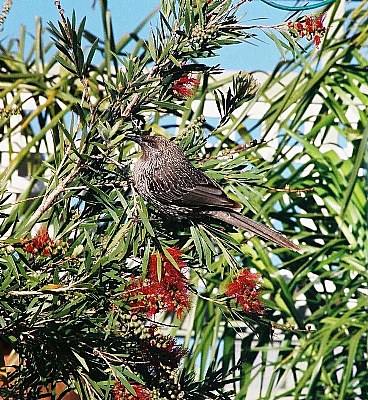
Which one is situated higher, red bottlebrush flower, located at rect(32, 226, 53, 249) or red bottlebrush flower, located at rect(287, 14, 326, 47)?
red bottlebrush flower, located at rect(287, 14, 326, 47)

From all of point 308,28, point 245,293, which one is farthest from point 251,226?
point 308,28

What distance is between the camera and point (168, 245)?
58cm

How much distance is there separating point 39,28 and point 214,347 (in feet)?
2.28

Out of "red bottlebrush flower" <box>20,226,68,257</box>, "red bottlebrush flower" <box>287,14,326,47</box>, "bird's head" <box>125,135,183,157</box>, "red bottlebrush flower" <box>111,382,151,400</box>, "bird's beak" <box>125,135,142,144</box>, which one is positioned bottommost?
"red bottlebrush flower" <box>111,382,151,400</box>

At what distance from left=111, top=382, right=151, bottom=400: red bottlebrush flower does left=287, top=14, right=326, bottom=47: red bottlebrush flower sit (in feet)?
0.97

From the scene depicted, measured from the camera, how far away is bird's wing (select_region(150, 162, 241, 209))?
1.88 feet

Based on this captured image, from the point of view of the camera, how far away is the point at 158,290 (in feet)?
1.78

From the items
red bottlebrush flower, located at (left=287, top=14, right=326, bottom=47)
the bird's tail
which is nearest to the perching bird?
the bird's tail

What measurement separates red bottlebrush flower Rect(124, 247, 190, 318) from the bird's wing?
0.14 feet

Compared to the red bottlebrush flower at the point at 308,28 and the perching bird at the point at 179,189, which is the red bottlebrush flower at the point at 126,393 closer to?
the perching bird at the point at 179,189

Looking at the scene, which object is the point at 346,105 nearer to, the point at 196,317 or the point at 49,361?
the point at 196,317

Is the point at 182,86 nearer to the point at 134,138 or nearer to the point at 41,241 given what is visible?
the point at 134,138

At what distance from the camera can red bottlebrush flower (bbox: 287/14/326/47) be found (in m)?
0.58

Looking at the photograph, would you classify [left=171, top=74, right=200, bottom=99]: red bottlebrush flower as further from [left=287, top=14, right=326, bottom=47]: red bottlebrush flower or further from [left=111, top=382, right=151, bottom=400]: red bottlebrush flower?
[left=111, top=382, right=151, bottom=400]: red bottlebrush flower
